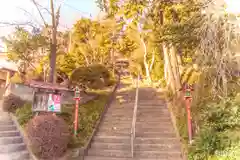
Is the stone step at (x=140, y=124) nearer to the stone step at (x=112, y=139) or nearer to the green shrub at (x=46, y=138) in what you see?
the stone step at (x=112, y=139)

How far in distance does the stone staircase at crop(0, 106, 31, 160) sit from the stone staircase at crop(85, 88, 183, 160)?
2.00m

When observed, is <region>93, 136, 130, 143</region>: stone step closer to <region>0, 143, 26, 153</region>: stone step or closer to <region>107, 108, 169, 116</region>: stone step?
<region>107, 108, 169, 116</region>: stone step

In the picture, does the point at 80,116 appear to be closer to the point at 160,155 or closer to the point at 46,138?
the point at 46,138

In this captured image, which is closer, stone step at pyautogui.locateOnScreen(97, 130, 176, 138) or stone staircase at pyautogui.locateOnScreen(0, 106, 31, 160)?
stone staircase at pyautogui.locateOnScreen(0, 106, 31, 160)

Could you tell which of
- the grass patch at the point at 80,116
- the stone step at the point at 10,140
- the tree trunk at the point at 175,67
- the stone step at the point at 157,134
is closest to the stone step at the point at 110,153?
the grass patch at the point at 80,116

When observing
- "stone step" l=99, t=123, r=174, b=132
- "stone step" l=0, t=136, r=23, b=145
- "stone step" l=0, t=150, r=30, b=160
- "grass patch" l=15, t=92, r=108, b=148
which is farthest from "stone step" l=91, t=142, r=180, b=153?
"stone step" l=0, t=136, r=23, b=145

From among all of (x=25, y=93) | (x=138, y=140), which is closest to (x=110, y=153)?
(x=138, y=140)

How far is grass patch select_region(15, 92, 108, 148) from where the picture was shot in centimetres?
827

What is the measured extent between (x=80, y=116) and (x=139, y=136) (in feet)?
7.91

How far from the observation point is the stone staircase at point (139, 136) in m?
7.79

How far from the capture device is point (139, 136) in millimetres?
8742

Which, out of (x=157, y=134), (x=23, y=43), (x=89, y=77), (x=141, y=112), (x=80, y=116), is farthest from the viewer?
(x=23, y=43)

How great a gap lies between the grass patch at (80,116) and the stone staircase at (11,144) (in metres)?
0.39

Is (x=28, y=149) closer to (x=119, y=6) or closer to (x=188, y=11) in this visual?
(x=119, y=6)
